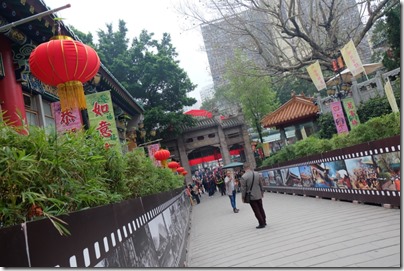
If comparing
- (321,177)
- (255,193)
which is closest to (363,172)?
(255,193)

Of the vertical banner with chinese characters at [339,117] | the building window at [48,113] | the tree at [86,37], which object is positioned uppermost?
the tree at [86,37]

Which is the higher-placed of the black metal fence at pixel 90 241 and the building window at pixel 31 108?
the building window at pixel 31 108

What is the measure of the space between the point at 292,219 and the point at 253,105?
69.3 feet

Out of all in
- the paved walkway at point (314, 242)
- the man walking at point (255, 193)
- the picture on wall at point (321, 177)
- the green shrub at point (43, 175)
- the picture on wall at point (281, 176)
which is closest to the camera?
the green shrub at point (43, 175)

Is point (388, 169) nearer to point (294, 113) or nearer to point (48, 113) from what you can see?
point (48, 113)

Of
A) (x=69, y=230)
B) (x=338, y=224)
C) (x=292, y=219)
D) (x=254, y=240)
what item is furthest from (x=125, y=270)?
(x=292, y=219)

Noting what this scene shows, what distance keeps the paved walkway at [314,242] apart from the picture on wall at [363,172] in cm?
43

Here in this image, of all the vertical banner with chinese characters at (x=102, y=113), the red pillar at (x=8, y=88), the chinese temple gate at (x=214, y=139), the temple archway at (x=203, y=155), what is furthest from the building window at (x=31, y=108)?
the temple archway at (x=203, y=155)

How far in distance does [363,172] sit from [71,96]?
227 inches

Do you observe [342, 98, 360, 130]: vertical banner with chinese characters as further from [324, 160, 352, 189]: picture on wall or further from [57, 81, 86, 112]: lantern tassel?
[57, 81, 86, 112]: lantern tassel

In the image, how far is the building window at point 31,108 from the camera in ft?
22.4

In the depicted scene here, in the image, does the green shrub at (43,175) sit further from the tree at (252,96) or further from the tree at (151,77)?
the tree at (252,96)

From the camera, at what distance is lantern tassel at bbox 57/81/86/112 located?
456 centimetres

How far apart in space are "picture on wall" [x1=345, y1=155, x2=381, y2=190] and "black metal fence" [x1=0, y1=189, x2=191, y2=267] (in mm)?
4772
